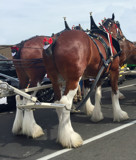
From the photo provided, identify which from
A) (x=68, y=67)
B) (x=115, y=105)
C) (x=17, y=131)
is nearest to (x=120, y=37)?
(x=115, y=105)

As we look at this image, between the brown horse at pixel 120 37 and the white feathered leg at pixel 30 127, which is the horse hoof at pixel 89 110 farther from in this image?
the white feathered leg at pixel 30 127

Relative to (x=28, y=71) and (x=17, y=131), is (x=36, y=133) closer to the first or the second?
(x=17, y=131)

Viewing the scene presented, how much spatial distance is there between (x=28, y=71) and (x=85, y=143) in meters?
1.88

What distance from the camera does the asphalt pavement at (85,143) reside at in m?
3.59

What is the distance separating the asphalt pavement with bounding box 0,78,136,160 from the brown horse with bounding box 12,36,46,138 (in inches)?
8.0

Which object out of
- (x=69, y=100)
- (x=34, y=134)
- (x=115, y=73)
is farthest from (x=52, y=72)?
(x=115, y=73)

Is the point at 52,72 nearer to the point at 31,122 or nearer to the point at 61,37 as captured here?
the point at 61,37

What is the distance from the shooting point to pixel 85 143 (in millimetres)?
4047

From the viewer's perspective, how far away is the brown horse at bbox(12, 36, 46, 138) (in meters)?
4.53

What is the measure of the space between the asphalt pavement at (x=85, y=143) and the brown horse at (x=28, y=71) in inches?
8.0

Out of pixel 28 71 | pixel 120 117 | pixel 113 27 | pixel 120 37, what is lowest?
pixel 120 117

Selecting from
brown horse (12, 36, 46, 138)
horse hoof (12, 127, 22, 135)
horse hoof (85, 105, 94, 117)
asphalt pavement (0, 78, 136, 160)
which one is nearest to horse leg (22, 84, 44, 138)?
brown horse (12, 36, 46, 138)

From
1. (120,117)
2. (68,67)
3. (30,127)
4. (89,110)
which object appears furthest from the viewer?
(89,110)

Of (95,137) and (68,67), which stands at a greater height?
(68,67)
